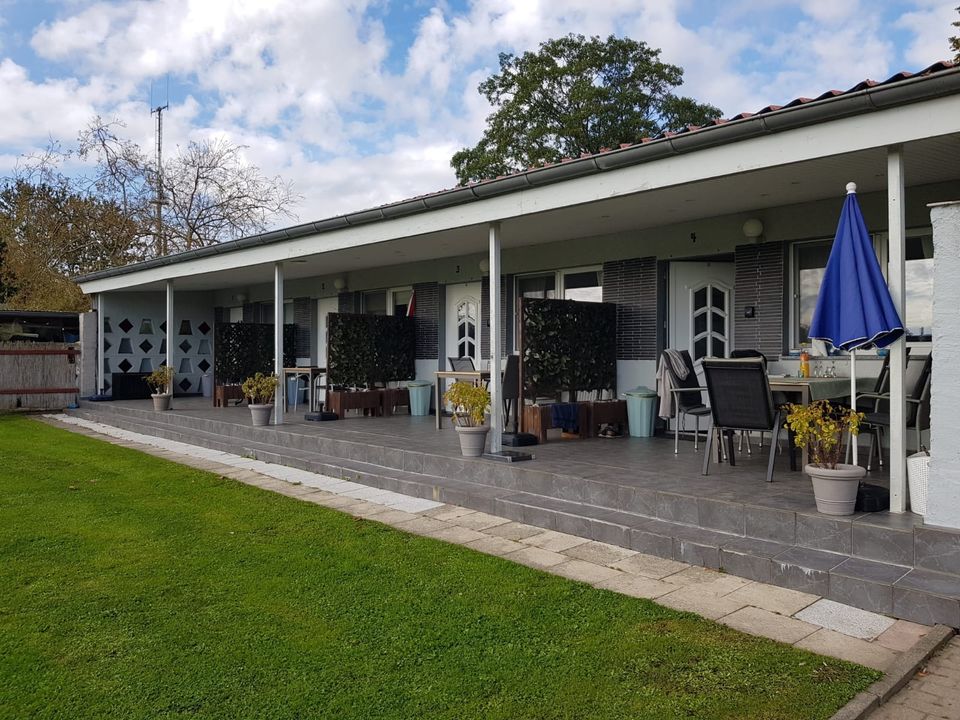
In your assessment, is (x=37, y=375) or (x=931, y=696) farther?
(x=37, y=375)

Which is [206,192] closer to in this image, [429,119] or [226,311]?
[429,119]

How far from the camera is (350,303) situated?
13.1m

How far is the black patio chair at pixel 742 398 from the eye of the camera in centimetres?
535

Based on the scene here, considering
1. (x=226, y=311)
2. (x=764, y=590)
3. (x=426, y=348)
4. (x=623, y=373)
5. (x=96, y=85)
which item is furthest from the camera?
(x=96, y=85)

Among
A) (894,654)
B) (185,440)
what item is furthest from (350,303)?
(894,654)

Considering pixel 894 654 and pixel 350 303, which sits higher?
pixel 350 303

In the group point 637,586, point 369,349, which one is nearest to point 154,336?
point 369,349

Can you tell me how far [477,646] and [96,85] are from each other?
2466 cm

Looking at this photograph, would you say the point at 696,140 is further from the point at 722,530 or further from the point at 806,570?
the point at 806,570

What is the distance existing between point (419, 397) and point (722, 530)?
22.6 ft

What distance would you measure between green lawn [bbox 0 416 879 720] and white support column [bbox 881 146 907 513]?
166cm

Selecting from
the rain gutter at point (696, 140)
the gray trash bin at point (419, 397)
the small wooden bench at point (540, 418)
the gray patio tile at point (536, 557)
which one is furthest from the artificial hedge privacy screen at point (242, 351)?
the gray patio tile at point (536, 557)

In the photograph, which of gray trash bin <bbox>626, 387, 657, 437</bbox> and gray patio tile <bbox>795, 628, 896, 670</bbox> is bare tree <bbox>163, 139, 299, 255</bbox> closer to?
gray trash bin <bbox>626, 387, 657, 437</bbox>

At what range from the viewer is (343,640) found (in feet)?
10.9
